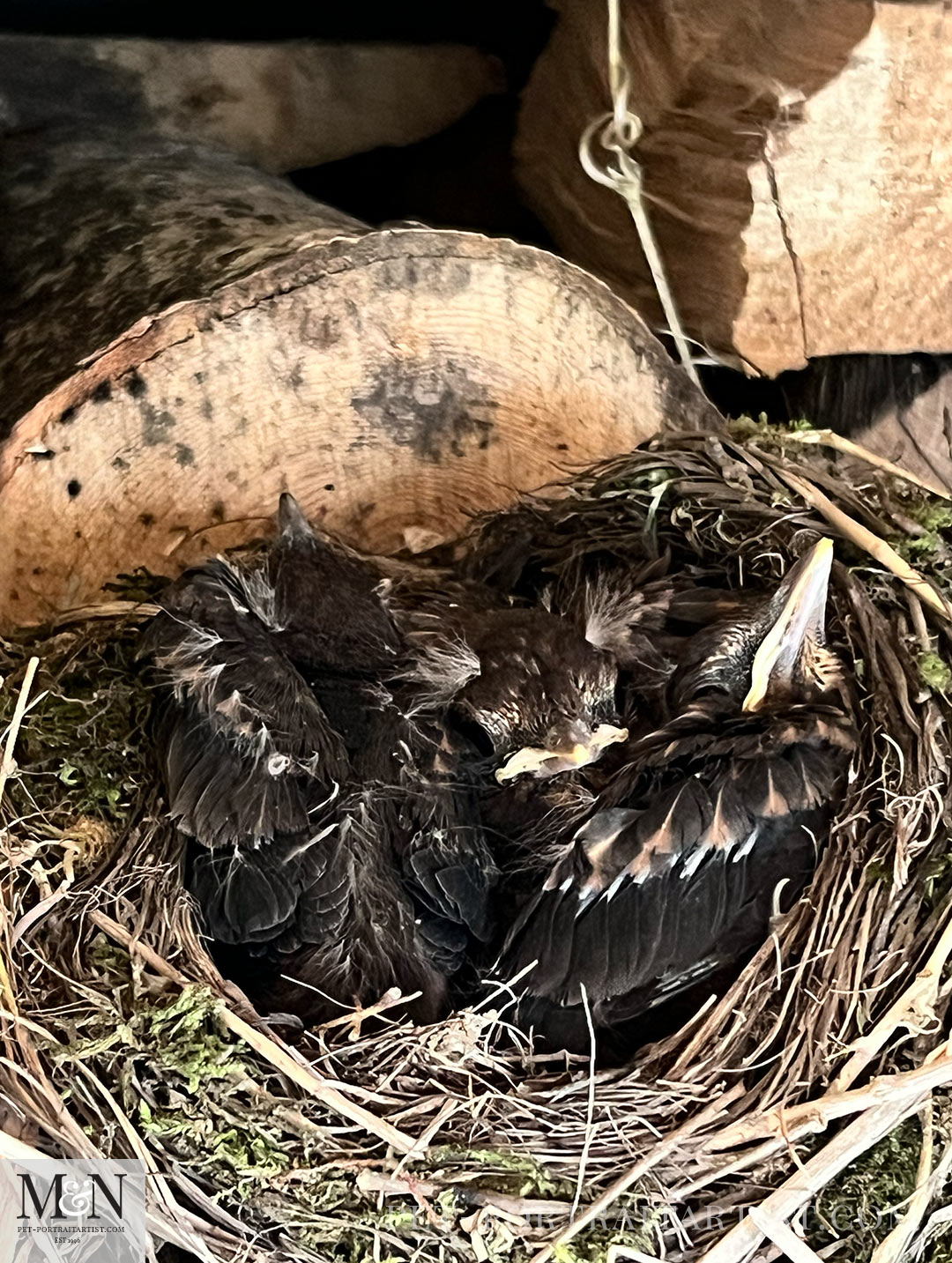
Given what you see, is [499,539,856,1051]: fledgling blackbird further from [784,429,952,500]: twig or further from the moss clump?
the moss clump

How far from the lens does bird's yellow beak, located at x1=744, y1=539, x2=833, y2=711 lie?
98 centimetres

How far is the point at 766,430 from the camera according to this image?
120cm

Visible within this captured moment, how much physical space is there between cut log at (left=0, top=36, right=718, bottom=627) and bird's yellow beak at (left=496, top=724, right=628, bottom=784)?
357mm

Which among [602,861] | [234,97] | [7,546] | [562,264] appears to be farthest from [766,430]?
[234,97]

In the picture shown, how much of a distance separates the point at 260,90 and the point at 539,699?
1140mm

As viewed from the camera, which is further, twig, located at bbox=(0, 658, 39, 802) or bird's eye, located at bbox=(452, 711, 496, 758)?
bird's eye, located at bbox=(452, 711, 496, 758)

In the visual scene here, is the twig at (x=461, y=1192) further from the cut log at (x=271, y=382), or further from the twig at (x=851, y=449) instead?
the twig at (x=851, y=449)

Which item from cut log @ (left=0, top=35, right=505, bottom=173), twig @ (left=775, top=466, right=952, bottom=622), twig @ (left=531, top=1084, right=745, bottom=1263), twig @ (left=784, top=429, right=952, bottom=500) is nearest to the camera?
twig @ (left=531, top=1084, right=745, bottom=1263)

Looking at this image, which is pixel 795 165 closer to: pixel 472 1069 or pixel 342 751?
pixel 342 751

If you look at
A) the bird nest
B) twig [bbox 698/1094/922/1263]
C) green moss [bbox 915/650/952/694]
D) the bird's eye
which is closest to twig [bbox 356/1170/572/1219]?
the bird nest

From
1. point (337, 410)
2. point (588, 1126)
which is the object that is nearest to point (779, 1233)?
point (588, 1126)

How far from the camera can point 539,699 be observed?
1.01m

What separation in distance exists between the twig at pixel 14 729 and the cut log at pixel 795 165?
92 centimetres

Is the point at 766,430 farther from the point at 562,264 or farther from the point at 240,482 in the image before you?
the point at 240,482
